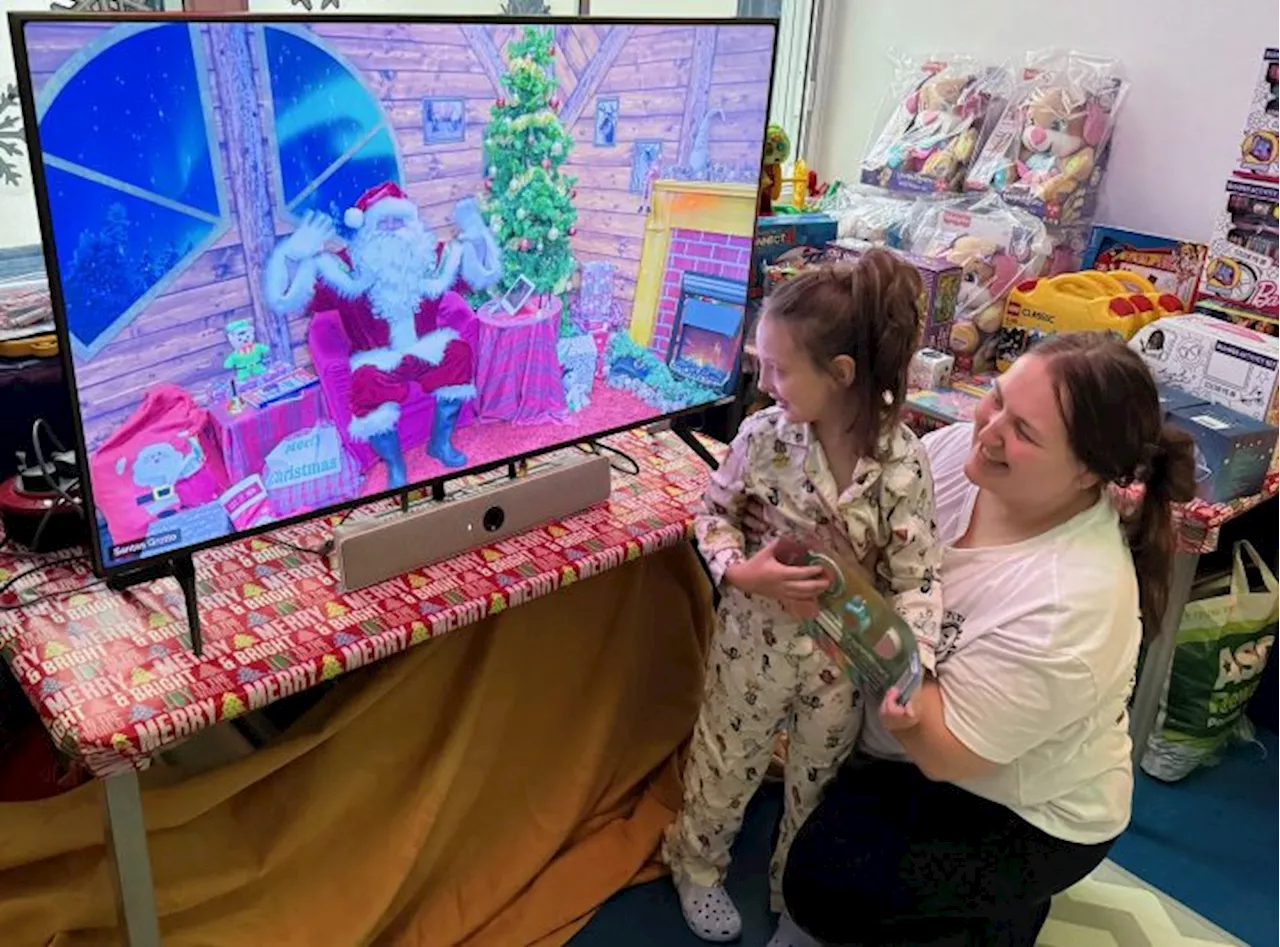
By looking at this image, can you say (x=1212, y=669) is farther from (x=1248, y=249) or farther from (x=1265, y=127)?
(x=1265, y=127)

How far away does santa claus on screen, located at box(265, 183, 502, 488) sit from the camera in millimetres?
1346

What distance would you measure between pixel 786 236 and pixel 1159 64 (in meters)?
0.85

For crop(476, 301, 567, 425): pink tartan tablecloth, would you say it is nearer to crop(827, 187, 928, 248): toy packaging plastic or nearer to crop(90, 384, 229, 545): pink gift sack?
crop(90, 384, 229, 545): pink gift sack

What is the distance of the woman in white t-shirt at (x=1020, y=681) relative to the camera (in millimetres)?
1325

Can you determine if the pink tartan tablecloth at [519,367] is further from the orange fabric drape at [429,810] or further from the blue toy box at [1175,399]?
the blue toy box at [1175,399]

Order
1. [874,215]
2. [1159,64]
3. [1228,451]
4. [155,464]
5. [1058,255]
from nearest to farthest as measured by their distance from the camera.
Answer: [155,464]
[1228,451]
[1159,64]
[1058,255]
[874,215]

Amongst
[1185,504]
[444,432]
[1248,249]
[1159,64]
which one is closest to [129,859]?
[444,432]

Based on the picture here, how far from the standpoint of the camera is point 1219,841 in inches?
82.2

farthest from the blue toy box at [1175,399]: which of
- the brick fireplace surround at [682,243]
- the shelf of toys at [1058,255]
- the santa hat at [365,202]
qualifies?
the santa hat at [365,202]

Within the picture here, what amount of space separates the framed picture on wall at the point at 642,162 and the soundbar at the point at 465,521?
1.34ft

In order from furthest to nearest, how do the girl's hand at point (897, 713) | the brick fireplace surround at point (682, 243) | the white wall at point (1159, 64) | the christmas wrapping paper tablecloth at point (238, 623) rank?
the white wall at point (1159, 64)
the brick fireplace surround at point (682, 243)
the girl's hand at point (897, 713)
the christmas wrapping paper tablecloth at point (238, 623)

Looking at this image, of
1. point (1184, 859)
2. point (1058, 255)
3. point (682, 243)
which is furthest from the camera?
point (1058, 255)

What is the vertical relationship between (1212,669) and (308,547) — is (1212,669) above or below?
below

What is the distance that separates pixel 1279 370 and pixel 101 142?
185 centimetres
